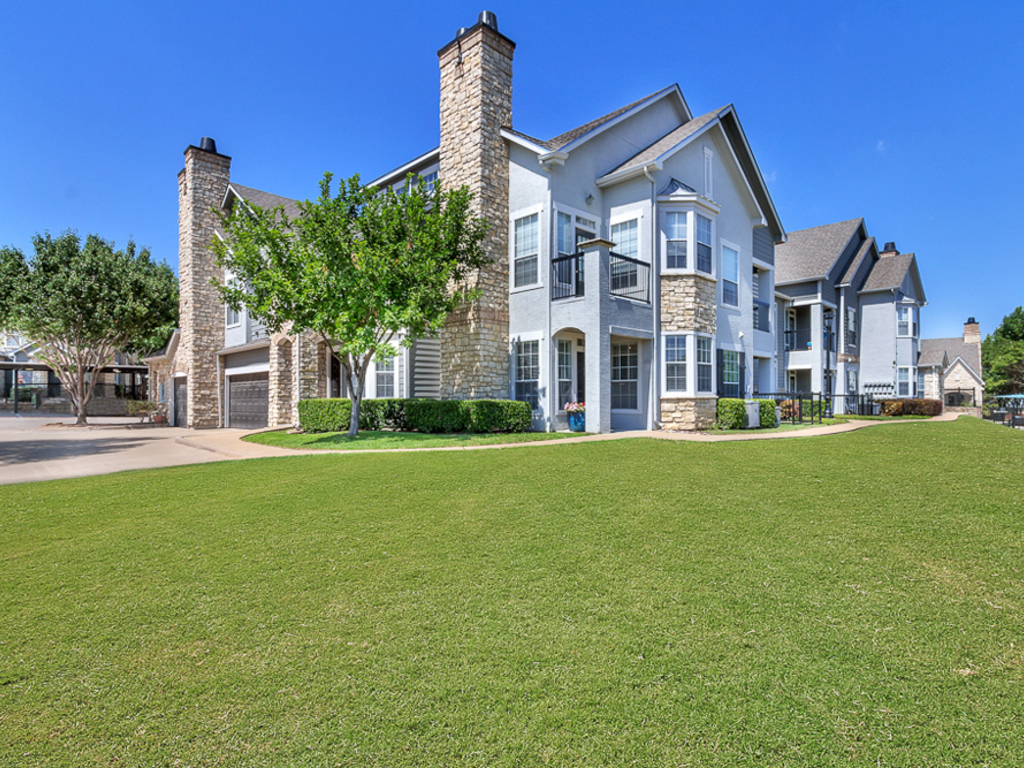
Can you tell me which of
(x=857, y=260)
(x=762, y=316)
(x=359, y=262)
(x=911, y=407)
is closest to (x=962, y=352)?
(x=857, y=260)

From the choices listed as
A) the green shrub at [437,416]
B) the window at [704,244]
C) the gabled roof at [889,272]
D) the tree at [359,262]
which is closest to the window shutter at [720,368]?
the window at [704,244]

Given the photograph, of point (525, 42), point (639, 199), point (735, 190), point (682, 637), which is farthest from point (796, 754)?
point (735, 190)

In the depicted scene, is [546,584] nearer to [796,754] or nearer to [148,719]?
[796,754]

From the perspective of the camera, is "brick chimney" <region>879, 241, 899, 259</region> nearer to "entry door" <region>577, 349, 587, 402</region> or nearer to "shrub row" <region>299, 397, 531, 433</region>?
"entry door" <region>577, 349, 587, 402</region>

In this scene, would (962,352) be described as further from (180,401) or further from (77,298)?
(77,298)

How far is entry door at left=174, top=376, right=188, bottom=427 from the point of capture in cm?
2449

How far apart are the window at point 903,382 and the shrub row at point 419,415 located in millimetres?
25348

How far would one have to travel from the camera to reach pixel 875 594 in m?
3.58

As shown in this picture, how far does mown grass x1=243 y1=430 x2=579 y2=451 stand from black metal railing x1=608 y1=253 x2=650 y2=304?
4492mm

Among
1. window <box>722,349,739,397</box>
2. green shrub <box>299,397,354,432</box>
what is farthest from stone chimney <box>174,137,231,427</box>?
window <box>722,349,739,397</box>

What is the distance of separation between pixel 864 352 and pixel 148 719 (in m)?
35.1

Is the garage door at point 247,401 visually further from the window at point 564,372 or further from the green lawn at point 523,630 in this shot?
the green lawn at point 523,630

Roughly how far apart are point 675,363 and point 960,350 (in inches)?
1870

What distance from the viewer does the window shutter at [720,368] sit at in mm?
16406
